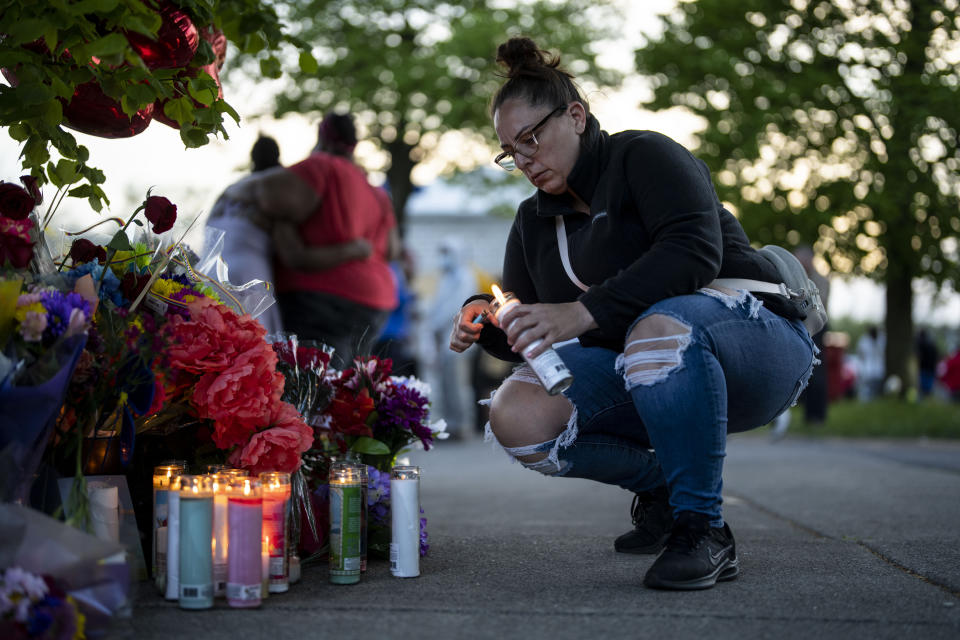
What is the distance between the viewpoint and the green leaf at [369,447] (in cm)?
311

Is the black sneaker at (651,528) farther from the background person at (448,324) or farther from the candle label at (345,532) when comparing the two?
the background person at (448,324)

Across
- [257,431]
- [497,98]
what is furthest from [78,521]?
[497,98]

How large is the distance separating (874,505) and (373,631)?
11.1ft

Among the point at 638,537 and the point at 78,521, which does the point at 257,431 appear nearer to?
the point at 78,521

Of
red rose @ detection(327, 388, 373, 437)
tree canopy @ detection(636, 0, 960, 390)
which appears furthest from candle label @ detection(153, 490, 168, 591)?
tree canopy @ detection(636, 0, 960, 390)

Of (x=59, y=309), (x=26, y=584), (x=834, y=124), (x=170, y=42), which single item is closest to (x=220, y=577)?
(x=26, y=584)

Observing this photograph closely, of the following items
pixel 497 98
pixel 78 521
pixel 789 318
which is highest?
pixel 497 98

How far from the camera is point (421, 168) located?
1986cm

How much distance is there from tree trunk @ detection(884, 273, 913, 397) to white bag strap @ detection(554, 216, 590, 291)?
1303 cm

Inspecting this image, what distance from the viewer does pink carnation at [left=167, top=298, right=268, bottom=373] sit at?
2.51 metres

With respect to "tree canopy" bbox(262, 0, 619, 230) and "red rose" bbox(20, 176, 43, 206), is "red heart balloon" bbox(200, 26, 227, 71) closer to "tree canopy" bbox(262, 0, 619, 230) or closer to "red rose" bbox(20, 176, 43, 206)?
"red rose" bbox(20, 176, 43, 206)

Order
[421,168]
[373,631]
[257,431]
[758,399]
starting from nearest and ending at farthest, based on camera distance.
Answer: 1. [373,631]
2. [257,431]
3. [758,399]
4. [421,168]

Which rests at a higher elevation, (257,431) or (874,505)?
(257,431)

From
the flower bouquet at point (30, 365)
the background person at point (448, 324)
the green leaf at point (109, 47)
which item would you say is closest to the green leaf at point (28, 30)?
the green leaf at point (109, 47)
